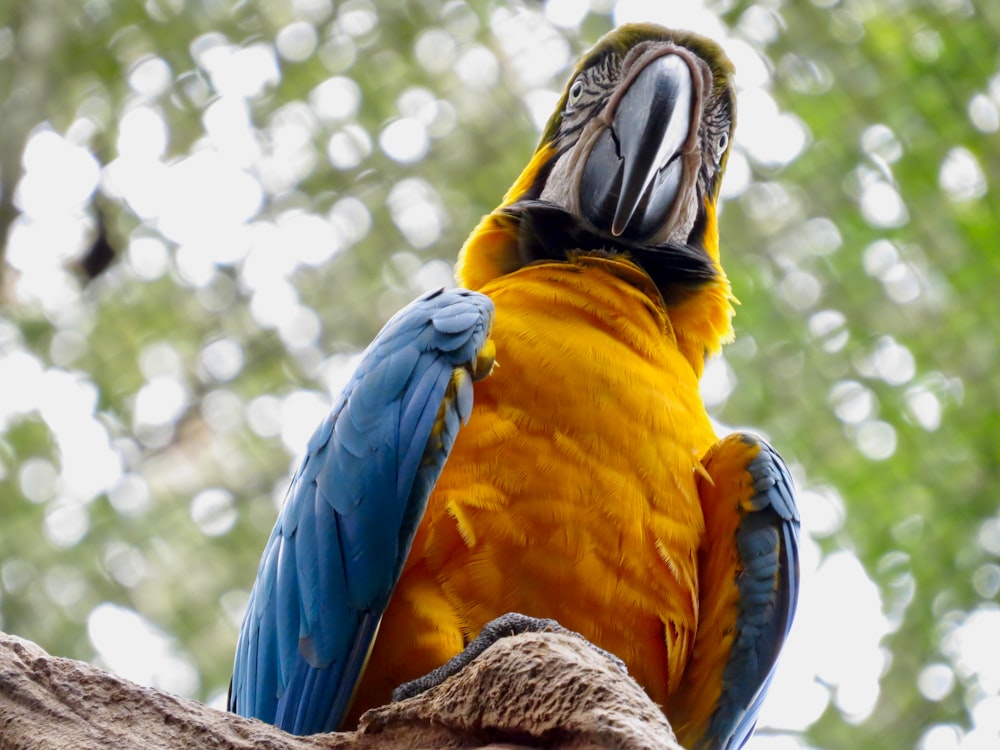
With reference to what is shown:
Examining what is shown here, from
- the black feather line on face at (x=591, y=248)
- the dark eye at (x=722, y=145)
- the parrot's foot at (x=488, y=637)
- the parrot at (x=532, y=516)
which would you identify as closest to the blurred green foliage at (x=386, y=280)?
the dark eye at (x=722, y=145)

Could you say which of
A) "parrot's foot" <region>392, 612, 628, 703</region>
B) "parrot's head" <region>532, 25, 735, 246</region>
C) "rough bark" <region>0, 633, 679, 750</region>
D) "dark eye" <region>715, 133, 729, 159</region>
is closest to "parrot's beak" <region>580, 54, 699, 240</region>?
"parrot's head" <region>532, 25, 735, 246</region>

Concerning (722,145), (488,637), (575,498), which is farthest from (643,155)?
(488,637)

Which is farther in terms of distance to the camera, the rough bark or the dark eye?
the dark eye

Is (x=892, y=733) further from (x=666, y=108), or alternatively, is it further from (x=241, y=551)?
(x=666, y=108)

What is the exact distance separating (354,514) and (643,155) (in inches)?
38.6

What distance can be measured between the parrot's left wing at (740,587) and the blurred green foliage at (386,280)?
263cm

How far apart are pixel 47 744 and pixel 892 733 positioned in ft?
13.3

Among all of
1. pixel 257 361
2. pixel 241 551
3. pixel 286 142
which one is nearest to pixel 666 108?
pixel 286 142

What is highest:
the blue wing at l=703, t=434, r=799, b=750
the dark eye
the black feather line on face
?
the dark eye

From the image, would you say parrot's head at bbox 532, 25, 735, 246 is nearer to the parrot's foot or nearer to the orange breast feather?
the orange breast feather

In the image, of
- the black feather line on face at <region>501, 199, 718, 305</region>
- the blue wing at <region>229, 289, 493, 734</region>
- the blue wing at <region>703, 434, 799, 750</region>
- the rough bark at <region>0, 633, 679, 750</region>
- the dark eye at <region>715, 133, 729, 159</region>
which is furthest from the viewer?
the dark eye at <region>715, 133, 729, 159</region>

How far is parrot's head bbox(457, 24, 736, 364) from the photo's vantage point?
2262 millimetres

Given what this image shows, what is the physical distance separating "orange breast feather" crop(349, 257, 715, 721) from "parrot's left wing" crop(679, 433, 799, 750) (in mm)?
44

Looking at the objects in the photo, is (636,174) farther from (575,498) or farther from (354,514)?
(354,514)
